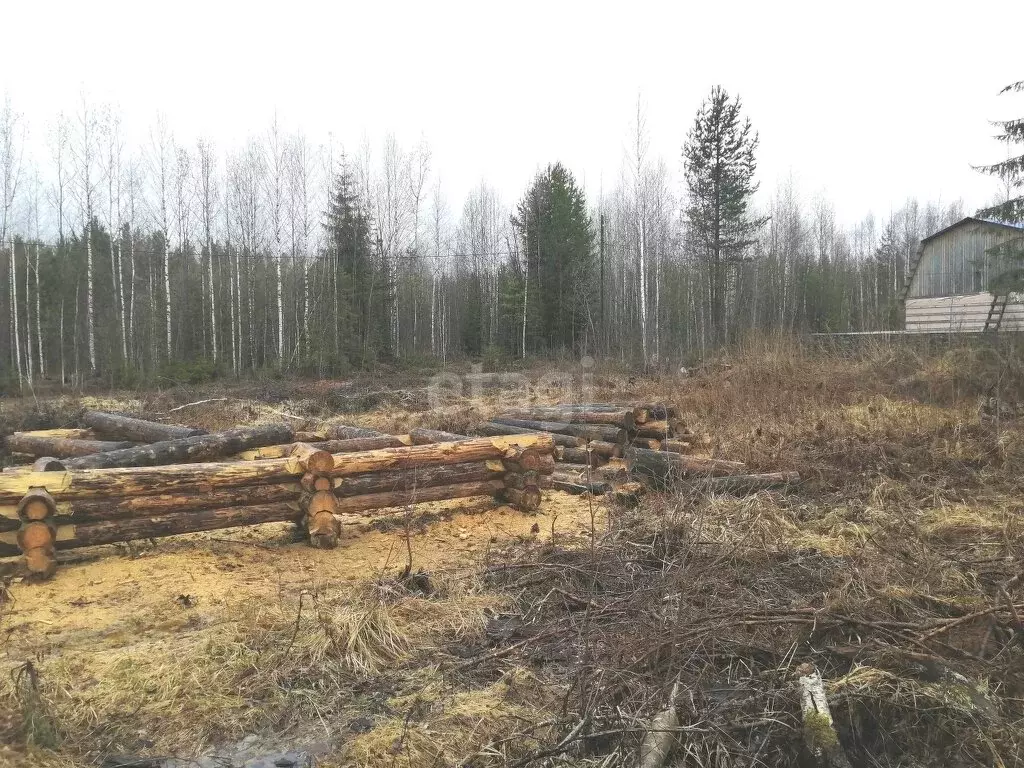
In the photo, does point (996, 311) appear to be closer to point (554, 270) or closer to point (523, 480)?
point (554, 270)

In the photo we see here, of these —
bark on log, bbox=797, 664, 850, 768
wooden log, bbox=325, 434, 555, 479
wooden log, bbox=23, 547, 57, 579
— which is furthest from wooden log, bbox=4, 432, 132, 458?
bark on log, bbox=797, 664, 850, 768

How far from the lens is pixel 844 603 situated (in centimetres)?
370

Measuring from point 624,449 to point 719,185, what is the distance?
24.9 metres

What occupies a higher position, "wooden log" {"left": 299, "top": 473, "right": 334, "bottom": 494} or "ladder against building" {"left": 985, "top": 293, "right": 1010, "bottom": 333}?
"ladder against building" {"left": 985, "top": 293, "right": 1010, "bottom": 333}

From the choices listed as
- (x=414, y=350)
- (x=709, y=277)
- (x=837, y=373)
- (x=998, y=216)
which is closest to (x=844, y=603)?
(x=837, y=373)

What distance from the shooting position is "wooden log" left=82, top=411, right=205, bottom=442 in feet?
35.8

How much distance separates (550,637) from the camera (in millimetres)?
→ 4211

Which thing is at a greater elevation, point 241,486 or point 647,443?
point 241,486

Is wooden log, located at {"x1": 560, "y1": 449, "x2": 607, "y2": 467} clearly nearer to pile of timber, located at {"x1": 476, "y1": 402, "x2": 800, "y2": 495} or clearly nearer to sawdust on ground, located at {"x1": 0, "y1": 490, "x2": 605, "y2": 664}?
pile of timber, located at {"x1": 476, "y1": 402, "x2": 800, "y2": 495}

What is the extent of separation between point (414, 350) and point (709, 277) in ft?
54.0

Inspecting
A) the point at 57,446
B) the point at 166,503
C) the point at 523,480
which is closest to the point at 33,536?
the point at 166,503

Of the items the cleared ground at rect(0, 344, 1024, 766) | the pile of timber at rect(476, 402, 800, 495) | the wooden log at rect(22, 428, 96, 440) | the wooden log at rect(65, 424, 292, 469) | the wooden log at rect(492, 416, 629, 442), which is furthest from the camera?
the wooden log at rect(22, 428, 96, 440)

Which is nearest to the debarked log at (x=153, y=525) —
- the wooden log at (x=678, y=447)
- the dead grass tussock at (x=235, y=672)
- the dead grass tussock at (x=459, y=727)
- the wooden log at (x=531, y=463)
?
the dead grass tussock at (x=235, y=672)

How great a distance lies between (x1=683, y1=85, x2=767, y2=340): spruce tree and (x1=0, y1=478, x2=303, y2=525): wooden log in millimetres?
28214
